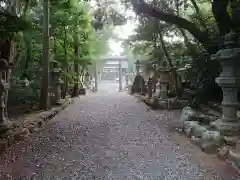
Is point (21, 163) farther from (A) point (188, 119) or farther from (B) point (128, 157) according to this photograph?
(A) point (188, 119)

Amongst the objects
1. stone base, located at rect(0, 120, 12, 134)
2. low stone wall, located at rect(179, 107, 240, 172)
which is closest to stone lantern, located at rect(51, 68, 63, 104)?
stone base, located at rect(0, 120, 12, 134)

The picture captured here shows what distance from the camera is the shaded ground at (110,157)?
9.30ft

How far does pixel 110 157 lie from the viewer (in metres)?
3.45

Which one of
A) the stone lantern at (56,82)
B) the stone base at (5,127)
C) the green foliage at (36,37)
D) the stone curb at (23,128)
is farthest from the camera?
the stone lantern at (56,82)

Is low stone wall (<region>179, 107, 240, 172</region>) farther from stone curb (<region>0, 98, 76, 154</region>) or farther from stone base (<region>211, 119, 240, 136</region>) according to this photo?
stone curb (<region>0, 98, 76, 154</region>)

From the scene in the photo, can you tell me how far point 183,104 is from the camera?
7.70 metres

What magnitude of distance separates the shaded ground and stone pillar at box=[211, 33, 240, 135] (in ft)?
1.91

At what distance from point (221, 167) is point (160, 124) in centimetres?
263

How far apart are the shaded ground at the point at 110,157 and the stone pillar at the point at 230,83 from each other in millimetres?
581

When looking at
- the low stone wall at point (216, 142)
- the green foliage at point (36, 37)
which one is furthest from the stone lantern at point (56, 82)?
the low stone wall at point (216, 142)

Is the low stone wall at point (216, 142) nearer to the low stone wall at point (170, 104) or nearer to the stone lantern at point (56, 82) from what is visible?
the low stone wall at point (170, 104)

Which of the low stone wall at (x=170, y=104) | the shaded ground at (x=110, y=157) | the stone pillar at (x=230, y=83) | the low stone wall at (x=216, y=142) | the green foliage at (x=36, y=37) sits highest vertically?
the green foliage at (x=36, y=37)

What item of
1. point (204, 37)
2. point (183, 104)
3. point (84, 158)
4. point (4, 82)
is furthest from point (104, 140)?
point (183, 104)

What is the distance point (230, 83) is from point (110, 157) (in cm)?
199
